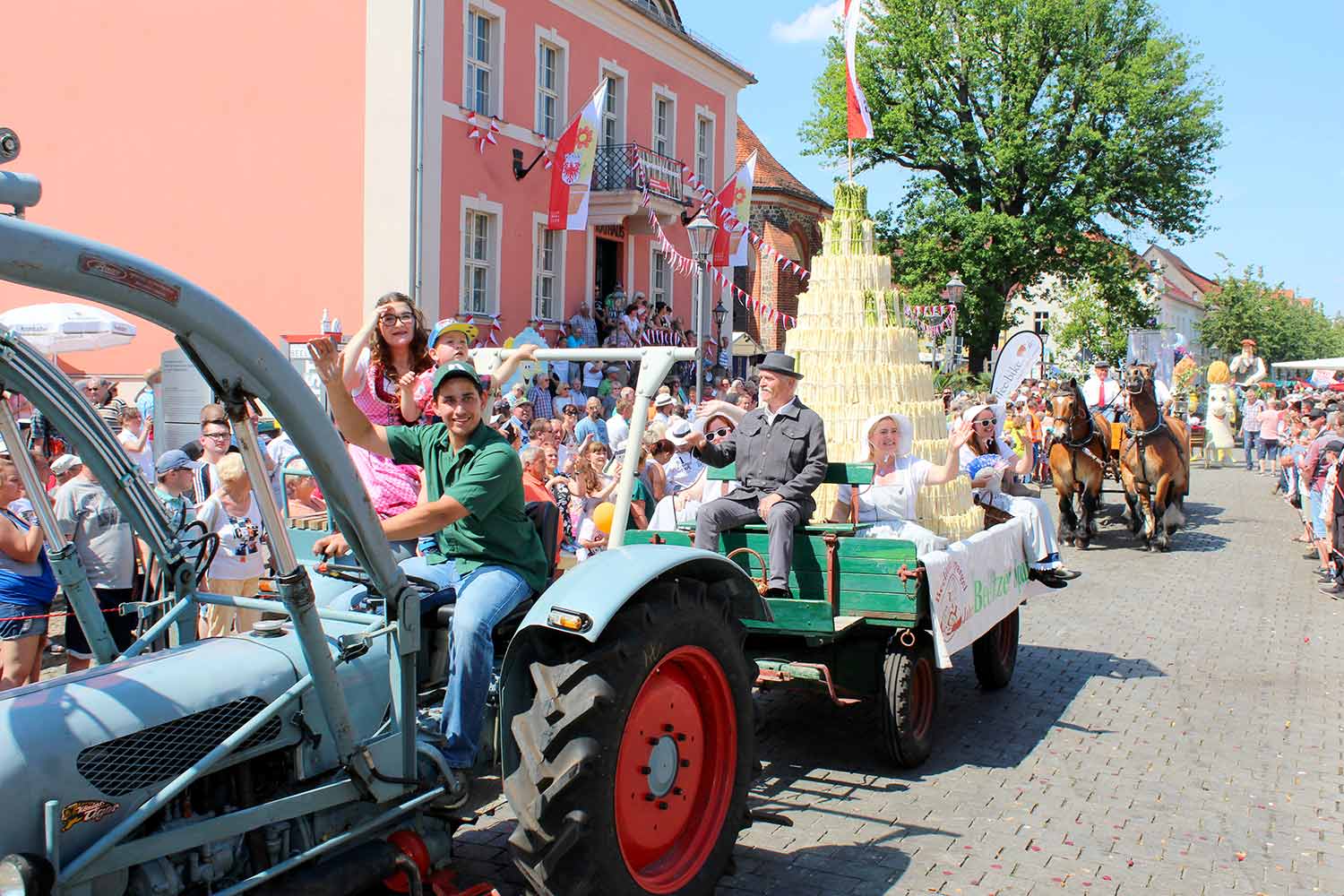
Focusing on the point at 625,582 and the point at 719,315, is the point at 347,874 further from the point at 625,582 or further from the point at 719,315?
the point at 719,315

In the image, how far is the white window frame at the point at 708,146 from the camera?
28.0 m

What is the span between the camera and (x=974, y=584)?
665 centimetres

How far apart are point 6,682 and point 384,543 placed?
12.4 ft

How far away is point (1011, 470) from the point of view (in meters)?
8.97

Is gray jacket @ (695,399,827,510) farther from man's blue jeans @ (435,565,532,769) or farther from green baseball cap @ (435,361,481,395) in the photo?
man's blue jeans @ (435,565,532,769)

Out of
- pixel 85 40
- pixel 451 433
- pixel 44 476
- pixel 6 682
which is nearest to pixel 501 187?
pixel 85 40

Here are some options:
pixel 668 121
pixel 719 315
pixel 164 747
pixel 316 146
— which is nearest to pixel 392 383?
pixel 164 747

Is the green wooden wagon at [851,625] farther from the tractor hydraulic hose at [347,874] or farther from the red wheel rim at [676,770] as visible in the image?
the tractor hydraulic hose at [347,874]

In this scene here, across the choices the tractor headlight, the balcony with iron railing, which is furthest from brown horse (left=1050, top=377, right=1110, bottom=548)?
the tractor headlight

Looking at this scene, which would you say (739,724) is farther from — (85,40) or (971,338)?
(971,338)

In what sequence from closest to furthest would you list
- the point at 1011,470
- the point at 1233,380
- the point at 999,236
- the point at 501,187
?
the point at 1011,470, the point at 501,187, the point at 999,236, the point at 1233,380

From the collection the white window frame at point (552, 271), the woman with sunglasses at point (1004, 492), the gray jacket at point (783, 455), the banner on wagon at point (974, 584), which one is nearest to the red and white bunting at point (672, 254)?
the white window frame at point (552, 271)

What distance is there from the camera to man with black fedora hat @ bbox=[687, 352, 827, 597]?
19.6 ft

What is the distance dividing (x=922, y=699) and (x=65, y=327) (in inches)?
397
